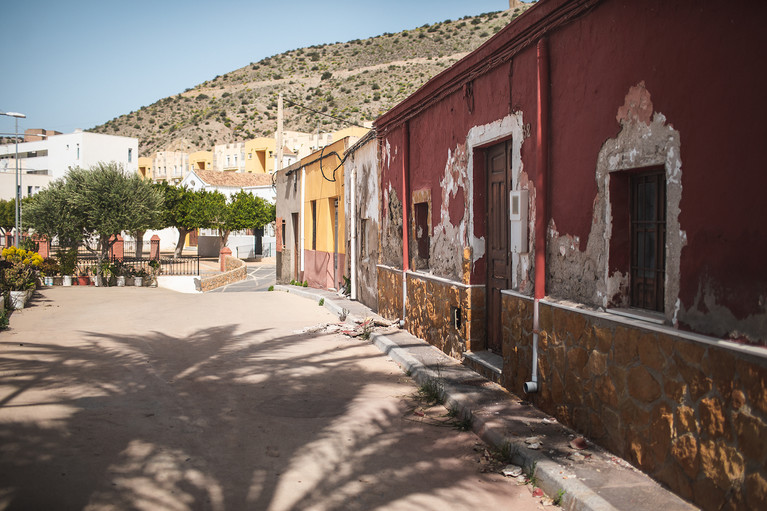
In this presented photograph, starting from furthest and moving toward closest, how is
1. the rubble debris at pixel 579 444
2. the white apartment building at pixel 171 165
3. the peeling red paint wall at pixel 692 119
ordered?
the white apartment building at pixel 171 165 < the rubble debris at pixel 579 444 < the peeling red paint wall at pixel 692 119

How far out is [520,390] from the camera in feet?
21.2

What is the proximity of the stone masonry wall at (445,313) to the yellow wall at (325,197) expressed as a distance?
25.5 ft

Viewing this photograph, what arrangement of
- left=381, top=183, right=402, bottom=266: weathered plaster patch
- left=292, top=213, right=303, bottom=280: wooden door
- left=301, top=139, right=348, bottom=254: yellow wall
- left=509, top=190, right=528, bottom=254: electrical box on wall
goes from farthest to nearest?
1. left=292, top=213, right=303, bottom=280: wooden door
2. left=301, top=139, right=348, bottom=254: yellow wall
3. left=381, top=183, right=402, bottom=266: weathered plaster patch
4. left=509, top=190, right=528, bottom=254: electrical box on wall

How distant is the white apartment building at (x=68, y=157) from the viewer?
71938 mm

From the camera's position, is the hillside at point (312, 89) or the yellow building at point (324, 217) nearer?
the yellow building at point (324, 217)

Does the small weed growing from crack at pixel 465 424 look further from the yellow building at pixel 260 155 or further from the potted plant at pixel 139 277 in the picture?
the yellow building at pixel 260 155

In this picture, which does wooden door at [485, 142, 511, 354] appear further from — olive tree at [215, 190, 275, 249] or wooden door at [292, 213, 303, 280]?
olive tree at [215, 190, 275, 249]

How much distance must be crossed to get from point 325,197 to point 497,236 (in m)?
12.9

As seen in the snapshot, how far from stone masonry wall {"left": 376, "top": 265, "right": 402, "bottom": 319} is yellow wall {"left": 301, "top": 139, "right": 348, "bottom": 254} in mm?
5220

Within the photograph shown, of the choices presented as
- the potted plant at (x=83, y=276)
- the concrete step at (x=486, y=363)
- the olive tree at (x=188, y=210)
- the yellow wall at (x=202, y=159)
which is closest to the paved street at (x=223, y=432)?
the concrete step at (x=486, y=363)

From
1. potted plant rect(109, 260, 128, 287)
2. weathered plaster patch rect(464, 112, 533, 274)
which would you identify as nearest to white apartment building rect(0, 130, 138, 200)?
potted plant rect(109, 260, 128, 287)

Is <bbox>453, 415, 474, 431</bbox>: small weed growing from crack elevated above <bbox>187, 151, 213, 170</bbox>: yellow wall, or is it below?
below

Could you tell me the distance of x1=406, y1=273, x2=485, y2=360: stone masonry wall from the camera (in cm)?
807

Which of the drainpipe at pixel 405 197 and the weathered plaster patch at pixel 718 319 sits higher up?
the drainpipe at pixel 405 197
